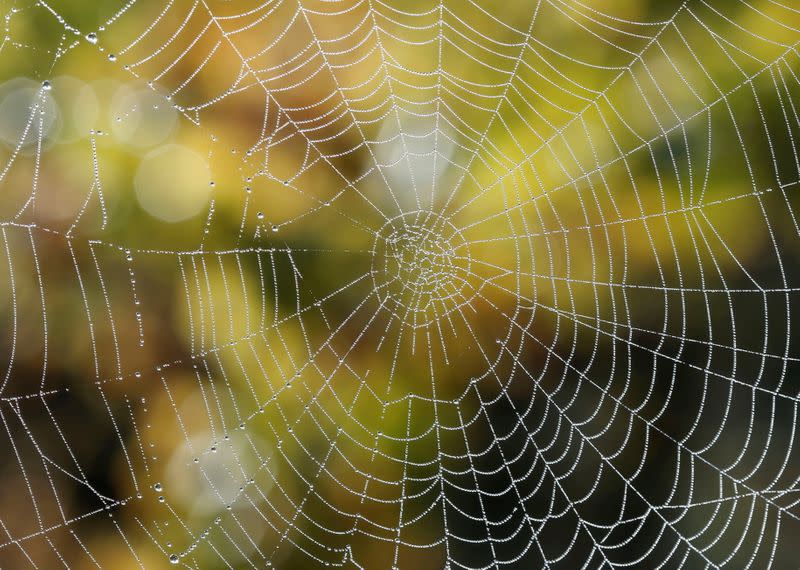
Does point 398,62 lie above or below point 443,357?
above

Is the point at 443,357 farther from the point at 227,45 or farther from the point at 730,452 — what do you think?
the point at 227,45

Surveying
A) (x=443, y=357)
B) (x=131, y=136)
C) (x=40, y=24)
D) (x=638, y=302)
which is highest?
(x=40, y=24)

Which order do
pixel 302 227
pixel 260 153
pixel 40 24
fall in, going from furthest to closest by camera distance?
pixel 40 24
pixel 302 227
pixel 260 153

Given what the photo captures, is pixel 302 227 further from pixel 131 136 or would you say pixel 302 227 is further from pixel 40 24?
pixel 40 24

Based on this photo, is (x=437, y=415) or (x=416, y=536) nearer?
(x=437, y=415)

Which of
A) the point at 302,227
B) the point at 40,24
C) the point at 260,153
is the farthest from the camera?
the point at 40,24

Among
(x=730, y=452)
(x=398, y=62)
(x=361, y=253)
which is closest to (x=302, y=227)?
(x=361, y=253)
